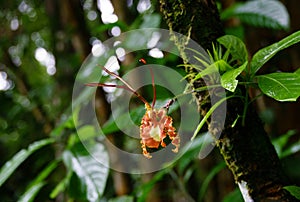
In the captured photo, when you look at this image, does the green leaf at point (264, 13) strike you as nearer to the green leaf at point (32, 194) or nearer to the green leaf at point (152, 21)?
the green leaf at point (152, 21)

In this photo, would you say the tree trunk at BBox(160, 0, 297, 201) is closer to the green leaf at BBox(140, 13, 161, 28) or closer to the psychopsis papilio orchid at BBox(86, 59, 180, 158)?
the psychopsis papilio orchid at BBox(86, 59, 180, 158)

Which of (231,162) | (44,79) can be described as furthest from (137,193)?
(44,79)

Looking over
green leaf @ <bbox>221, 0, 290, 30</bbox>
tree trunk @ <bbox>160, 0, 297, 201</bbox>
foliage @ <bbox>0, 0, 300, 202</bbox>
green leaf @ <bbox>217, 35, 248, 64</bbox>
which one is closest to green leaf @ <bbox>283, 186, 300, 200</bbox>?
tree trunk @ <bbox>160, 0, 297, 201</bbox>

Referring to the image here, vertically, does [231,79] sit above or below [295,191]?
above

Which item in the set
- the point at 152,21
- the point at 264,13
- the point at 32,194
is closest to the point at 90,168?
the point at 32,194

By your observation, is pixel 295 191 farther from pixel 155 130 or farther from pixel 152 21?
pixel 152 21

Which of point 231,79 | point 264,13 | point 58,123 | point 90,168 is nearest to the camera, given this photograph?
point 231,79

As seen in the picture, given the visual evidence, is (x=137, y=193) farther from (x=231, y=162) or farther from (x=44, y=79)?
(x=44, y=79)
